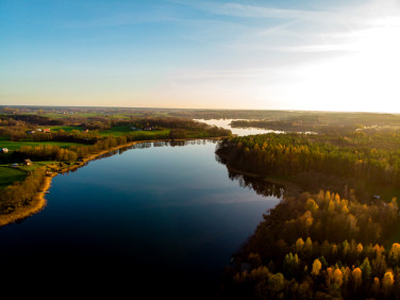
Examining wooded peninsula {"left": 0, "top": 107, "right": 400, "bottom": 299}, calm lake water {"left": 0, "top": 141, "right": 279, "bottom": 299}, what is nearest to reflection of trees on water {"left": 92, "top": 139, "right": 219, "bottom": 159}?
wooded peninsula {"left": 0, "top": 107, "right": 400, "bottom": 299}

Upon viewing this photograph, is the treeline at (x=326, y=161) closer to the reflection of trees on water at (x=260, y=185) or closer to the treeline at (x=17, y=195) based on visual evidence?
the reflection of trees on water at (x=260, y=185)

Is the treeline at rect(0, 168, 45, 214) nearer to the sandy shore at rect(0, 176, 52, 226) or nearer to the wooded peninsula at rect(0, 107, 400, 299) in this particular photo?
the wooded peninsula at rect(0, 107, 400, 299)

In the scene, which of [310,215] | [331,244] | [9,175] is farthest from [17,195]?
[331,244]

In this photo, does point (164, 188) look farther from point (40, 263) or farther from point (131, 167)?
point (40, 263)

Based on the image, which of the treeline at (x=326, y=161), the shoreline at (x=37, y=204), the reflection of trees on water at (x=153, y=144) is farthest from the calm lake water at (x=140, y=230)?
the reflection of trees on water at (x=153, y=144)

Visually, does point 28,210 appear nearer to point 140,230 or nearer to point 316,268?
point 140,230
